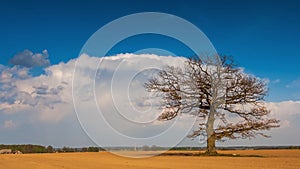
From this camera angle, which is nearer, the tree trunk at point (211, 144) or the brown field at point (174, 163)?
the brown field at point (174, 163)

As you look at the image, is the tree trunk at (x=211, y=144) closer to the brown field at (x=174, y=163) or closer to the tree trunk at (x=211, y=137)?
the tree trunk at (x=211, y=137)

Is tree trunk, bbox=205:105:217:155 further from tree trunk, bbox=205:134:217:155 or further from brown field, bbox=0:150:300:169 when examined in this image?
brown field, bbox=0:150:300:169

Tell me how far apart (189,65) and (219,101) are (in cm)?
495

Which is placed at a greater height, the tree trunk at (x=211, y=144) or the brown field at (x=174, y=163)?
the tree trunk at (x=211, y=144)

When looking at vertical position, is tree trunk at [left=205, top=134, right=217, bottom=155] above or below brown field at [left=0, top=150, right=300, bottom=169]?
above

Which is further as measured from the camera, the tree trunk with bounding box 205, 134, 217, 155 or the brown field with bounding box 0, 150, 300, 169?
the tree trunk with bounding box 205, 134, 217, 155

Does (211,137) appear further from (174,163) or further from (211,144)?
(174,163)

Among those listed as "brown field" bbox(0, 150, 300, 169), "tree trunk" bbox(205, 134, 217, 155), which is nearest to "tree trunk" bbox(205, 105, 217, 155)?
"tree trunk" bbox(205, 134, 217, 155)

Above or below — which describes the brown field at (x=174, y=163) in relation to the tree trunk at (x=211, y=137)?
below

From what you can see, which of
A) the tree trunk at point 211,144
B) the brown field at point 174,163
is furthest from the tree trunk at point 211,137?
the brown field at point 174,163

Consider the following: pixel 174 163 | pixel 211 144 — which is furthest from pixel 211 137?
pixel 174 163

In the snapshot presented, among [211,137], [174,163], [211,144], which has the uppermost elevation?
[211,137]

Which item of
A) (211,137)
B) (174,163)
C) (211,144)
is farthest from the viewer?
(211,137)

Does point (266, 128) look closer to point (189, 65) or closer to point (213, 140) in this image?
point (213, 140)
